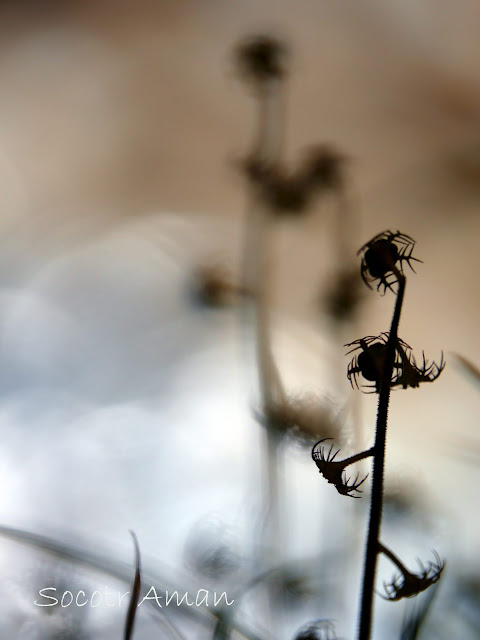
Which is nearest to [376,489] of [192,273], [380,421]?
[380,421]

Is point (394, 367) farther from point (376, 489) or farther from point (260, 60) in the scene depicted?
point (260, 60)

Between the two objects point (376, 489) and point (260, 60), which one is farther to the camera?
point (260, 60)

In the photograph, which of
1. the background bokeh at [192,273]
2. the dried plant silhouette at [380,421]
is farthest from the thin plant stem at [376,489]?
the background bokeh at [192,273]

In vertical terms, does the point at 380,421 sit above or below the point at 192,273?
below

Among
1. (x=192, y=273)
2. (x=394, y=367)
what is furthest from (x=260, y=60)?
(x=394, y=367)

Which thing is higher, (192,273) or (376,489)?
(192,273)

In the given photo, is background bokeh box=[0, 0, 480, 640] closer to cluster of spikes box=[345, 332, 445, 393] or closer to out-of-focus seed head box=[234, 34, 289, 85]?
out-of-focus seed head box=[234, 34, 289, 85]

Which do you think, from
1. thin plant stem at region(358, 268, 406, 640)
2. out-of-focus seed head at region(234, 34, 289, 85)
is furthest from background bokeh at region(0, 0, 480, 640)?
thin plant stem at region(358, 268, 406, 640)

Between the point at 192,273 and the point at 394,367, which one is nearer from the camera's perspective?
the point at 394,367

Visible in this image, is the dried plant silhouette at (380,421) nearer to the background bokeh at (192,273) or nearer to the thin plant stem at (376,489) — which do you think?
the thin plant stem at (376,489)

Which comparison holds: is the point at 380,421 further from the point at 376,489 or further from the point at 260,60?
the point at 260,60
